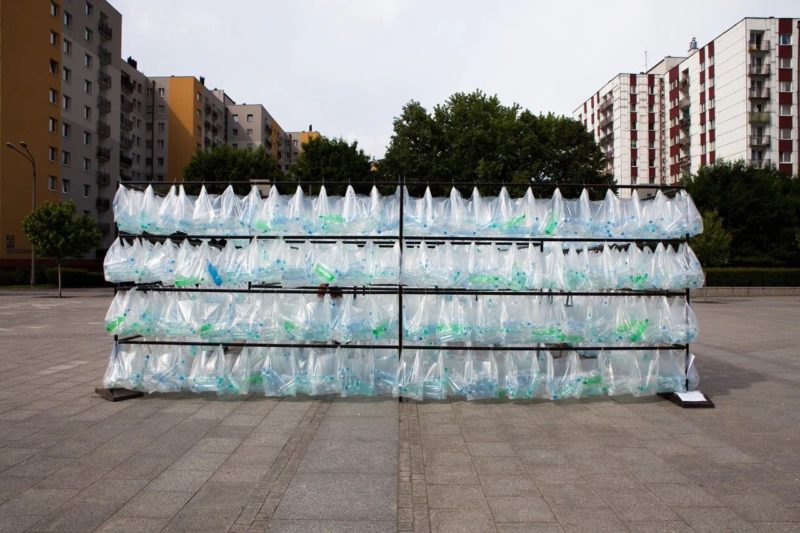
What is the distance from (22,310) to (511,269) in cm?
2196

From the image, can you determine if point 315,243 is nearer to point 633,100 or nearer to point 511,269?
point 511,269

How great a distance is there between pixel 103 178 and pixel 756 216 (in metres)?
52.6

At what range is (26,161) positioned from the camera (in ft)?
128

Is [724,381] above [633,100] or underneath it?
underneath

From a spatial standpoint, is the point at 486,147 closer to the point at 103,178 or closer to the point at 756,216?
the point at 756,216

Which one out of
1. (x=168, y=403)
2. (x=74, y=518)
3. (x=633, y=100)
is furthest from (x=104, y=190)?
(x=633, y=100)

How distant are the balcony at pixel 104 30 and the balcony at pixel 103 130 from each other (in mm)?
7833

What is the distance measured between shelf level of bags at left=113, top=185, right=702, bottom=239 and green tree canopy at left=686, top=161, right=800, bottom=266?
111 ft

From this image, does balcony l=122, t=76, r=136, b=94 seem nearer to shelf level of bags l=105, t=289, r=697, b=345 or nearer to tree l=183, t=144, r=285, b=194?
tree l=183, t=144, r=285, b=194

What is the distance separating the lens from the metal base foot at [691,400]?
280 inches

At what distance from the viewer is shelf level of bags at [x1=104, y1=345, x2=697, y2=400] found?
23.9 ft

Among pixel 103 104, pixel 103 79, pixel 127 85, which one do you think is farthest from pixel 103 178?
pixel 127 85

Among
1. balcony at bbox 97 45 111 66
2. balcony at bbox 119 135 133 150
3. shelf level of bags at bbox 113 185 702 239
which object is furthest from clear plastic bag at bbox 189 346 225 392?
balcony at bbox 119 135 133 150

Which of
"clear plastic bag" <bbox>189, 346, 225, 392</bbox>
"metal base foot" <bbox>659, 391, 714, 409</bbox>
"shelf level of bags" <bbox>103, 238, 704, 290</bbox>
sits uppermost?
"shelf level of bags" <bbox>103, 238, 704, 290</bbox>
